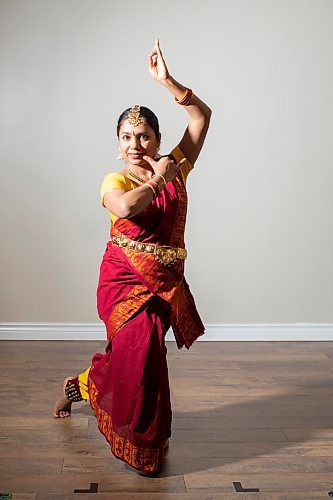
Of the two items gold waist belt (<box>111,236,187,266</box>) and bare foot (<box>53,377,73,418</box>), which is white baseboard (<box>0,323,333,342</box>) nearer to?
bare foot (<box>53,377,73,418</box>)

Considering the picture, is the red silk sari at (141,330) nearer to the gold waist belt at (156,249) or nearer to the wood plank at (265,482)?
the gold waist belt at (156,249)

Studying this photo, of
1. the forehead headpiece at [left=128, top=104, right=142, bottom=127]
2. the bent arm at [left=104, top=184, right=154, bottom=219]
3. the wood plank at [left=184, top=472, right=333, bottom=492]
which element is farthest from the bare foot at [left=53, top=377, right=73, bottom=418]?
the forehead headpiece at [left=128, top=104, right=142, bottom=127]

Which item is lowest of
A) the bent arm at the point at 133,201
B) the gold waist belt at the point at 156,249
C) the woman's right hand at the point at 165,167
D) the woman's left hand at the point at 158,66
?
the gold waist belt at the point at 156,249

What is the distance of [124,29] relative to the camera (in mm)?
4605

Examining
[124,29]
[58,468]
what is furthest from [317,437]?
[124,29]

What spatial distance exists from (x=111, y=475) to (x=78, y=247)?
7.17 ft

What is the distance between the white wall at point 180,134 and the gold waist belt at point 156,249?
74.6 inches

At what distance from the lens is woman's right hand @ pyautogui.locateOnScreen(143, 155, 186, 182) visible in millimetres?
2666

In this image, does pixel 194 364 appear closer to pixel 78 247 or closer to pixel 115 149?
pixel 78 247

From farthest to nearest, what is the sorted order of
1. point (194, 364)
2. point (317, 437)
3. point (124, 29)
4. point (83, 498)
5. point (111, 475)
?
1. point (124, 29)
2. point (194, 364)
3. point (317, 437)
4. point (111, 475)
5. point (83, 498)

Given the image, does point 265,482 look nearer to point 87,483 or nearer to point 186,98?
point 87,483

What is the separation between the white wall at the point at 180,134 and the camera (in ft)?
15.1

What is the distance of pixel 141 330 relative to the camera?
2.82m

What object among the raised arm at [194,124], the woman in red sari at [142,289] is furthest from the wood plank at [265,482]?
the raised arm at [194,124]
